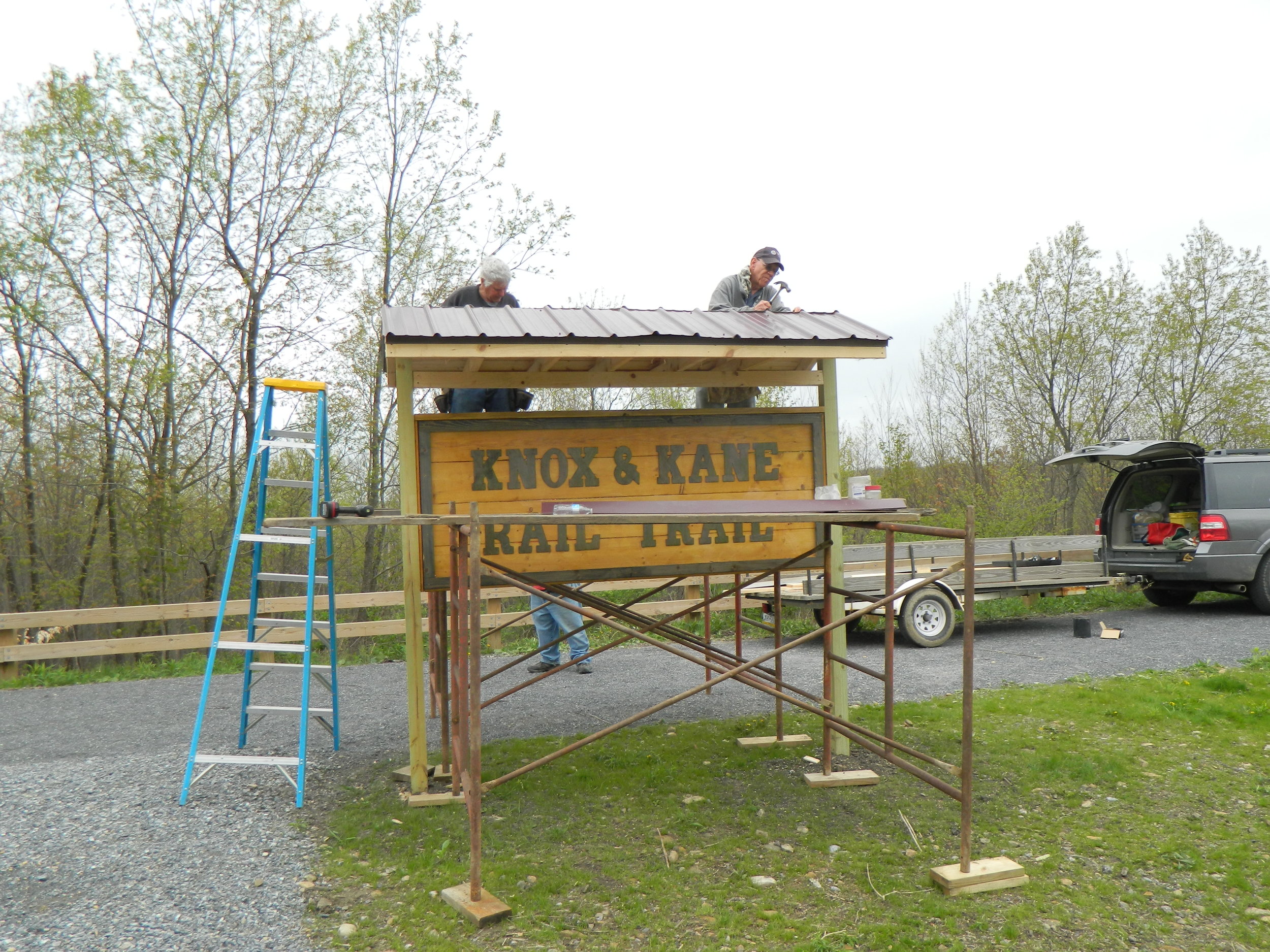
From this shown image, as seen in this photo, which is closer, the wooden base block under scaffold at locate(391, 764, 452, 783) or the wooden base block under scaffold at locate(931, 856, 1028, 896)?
the wooden base block under scaffold at locate(931, 856, 1028, 896)

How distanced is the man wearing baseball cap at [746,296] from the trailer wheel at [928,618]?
443cm

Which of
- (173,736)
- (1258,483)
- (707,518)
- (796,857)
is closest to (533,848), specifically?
(796,857)

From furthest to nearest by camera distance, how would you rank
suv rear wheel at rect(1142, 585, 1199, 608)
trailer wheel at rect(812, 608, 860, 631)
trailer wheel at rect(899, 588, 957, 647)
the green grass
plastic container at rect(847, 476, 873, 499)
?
suv rear wheel at rect(1142, 585, 1199, 608) → trailer wheel at rect(812, 608, 860, 631) → trailer wheel at rect(899, 588, 957, 647) → plastic container at rect(847, 476, 873, 499) → the green grass

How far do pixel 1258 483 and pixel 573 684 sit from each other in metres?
8.76

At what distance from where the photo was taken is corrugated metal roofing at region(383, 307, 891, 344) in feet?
13.4

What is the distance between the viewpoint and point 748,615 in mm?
10992

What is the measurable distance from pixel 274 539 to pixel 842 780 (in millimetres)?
3673

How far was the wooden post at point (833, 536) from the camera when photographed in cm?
494

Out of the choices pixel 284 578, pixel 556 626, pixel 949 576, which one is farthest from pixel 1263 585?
pixel 284 578

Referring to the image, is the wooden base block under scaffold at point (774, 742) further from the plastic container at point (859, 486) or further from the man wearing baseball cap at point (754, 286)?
the man wearing baseball cap at point (754, 286)

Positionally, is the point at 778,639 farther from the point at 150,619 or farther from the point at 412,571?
the point at 150,619

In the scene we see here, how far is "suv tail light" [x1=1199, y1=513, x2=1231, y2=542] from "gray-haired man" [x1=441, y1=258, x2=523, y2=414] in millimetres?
8775

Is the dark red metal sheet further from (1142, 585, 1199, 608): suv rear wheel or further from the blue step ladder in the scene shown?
(1142, 585, 1199, 608): suv rear wheel

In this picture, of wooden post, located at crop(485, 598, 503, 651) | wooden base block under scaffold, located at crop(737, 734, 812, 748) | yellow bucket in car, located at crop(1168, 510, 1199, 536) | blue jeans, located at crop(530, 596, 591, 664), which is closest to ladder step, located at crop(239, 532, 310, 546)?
blue jeans, located at crop(530, 596, 591, 664)
